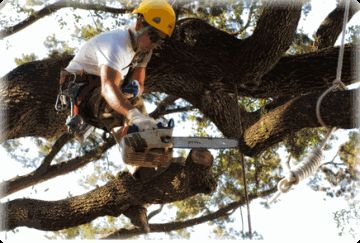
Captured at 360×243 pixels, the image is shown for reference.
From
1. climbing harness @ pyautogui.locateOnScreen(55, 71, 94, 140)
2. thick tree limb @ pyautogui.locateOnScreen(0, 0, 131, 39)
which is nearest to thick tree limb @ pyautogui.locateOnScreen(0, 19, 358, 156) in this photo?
climbing harness @ pyautogui.locateOnScreen(55, 71, 94, 140)

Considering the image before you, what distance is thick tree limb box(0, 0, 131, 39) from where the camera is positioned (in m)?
6.66

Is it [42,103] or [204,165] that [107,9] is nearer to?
[42,103]

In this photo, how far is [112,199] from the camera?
4.96 m

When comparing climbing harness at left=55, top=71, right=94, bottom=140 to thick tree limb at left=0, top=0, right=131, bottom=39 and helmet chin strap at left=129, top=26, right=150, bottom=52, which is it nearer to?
helmet chin strap at left=129, top=26, right=150, bottom=52

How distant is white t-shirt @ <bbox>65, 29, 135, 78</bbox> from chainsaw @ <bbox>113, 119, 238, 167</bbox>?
433mm

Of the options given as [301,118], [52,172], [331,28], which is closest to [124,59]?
[301,118]

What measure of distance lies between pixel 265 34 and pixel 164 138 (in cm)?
164

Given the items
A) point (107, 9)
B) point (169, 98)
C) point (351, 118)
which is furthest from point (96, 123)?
point (169, 98)

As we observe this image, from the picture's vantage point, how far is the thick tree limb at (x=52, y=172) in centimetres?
765

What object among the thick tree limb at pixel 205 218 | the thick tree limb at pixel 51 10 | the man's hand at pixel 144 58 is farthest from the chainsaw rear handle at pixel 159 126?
the thick tree limb at pixel 205 218

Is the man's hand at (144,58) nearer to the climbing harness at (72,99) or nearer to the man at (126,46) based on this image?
the man at (126,46)

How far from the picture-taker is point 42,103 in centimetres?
479

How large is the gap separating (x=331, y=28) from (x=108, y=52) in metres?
2.95

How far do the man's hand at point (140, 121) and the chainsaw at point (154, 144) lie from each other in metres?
0.03
